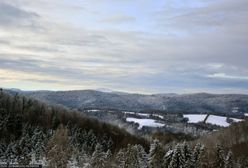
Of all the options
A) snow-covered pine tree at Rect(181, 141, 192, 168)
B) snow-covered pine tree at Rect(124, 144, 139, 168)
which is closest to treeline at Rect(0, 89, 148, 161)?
snow-covered pine tree at Rect(124, 144, 139, 168)

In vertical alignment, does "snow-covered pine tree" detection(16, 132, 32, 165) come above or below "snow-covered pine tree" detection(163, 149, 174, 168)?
below

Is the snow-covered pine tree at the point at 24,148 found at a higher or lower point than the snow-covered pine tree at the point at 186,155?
lower

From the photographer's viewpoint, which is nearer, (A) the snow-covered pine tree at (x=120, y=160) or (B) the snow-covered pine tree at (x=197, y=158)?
(B) the snow-covered pine tree at (x=197, y=158)

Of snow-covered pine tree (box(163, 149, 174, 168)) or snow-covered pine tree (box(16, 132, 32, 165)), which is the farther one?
snow-covered pine tree (box(16, 132, 32, 165))

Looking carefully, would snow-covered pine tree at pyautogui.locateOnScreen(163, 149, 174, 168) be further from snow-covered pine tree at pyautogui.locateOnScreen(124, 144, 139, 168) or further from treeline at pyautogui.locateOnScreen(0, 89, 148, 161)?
treeline at pyautogui.locateOnScreen(0, 89, 148, 161)

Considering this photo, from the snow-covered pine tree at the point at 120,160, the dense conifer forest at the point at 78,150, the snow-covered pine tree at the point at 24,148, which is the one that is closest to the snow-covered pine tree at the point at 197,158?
the dense conifer forest at the point at 78,150

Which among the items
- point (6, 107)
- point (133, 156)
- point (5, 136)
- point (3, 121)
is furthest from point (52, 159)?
point (6, 107)

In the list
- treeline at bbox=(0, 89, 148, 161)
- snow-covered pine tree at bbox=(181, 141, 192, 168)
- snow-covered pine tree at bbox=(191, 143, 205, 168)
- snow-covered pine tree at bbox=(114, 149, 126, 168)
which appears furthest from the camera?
treeline at bbox=(0, 89, 148, 161)

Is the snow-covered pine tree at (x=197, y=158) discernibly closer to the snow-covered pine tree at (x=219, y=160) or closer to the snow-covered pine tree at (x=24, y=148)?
the snow-covered pine tree at (x=219, y=160)

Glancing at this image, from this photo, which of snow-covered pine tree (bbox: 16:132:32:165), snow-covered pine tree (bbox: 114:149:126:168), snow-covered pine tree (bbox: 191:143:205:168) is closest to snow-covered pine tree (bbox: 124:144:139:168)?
snow-covered pine tree (bbox: 114:149:126:168)

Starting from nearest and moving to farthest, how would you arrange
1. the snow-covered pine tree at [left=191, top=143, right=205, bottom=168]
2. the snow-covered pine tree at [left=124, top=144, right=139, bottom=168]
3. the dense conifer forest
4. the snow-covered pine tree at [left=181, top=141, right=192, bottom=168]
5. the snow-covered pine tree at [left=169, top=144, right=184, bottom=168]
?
the snow-covered pine tree at [left=169, top=144, right=184, bottom=168] < the snow-covered pine tree at [left=181, top=141, right=192, bottom=168] < the dense conifer forest < the snow-covered pine tree at [left=191, top=143, right=205, bottom=168] < the snow-covered pine tree at [left=124, top=144, right=139, bottom=168]

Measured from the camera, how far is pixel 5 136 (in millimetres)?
151750

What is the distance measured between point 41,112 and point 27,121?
1809 centimetres

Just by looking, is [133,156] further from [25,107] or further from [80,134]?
[25,107]
